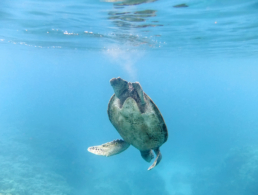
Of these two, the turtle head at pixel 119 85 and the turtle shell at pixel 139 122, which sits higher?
the turtle head at pixel 119 85

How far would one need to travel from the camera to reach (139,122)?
4781 mm

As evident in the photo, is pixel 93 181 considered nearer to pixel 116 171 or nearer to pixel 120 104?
pixel 116 171

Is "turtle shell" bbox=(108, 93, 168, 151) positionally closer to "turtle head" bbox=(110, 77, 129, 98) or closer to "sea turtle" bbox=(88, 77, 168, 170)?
"sea turtle" bbox=(88, 77, 168, 170)

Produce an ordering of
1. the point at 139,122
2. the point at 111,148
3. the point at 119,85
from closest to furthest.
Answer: the point at 119,85 < the point at 139,122 < the point at 111,148

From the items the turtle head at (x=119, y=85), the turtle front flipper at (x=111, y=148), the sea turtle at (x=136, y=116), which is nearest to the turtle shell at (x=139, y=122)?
the sea turtle at (x=136, y=116)

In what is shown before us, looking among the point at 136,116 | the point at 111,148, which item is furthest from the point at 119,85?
the point at 111,148

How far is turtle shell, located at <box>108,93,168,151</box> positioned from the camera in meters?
4.58

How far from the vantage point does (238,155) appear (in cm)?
2298

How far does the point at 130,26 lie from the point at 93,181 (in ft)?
50.8

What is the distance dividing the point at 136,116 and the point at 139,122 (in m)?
0.21

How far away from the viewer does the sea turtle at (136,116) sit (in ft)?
14.9

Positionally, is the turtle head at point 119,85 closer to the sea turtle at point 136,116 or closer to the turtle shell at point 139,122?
the sea turtle at point 136,116

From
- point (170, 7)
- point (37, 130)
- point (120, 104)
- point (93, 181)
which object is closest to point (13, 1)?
point (170, 7)

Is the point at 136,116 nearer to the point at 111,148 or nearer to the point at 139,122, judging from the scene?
the point at 139,122
